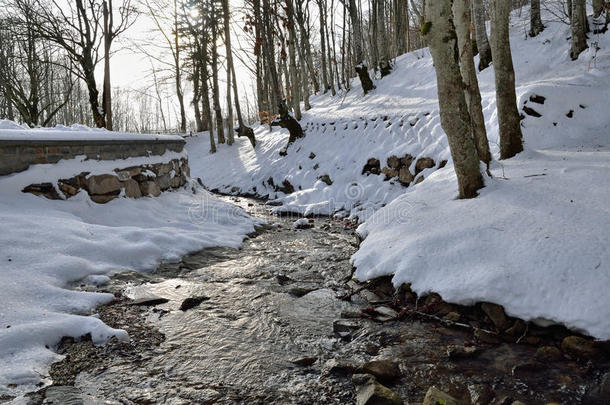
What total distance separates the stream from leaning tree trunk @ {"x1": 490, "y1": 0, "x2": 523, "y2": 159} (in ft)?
11.0

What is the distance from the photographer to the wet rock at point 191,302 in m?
3.53

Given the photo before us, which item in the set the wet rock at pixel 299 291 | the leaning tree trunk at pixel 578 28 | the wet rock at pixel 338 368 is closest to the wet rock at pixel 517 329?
the wet rock at pixel 338 368

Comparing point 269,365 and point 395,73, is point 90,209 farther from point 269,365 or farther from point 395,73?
point 395,73

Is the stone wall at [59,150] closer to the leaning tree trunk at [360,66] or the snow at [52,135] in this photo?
the snow at [52,135]

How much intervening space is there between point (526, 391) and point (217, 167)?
14101 mm

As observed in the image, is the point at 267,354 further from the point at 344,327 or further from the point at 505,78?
the point at 505,78

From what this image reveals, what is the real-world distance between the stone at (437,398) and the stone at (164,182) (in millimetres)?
6390

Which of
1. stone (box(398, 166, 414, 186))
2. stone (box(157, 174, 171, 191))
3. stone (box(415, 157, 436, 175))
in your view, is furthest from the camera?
stone (box(398, 166, 414, 186))

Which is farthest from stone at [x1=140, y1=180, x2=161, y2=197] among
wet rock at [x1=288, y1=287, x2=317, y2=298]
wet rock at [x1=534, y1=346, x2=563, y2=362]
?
wet rock at [x1=534, y1=346, x2=563, y2=362]

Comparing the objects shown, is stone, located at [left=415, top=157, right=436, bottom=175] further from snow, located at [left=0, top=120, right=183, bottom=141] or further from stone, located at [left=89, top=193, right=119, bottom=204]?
stone, located at [left=89, top=193, right=119, bottom=204]

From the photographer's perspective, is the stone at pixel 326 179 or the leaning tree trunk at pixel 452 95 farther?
the stone at pixel 326 179

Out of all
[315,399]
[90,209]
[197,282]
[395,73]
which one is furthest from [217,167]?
[315,399]

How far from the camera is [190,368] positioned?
2561mm

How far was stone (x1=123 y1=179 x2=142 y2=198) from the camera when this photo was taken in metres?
6.22
